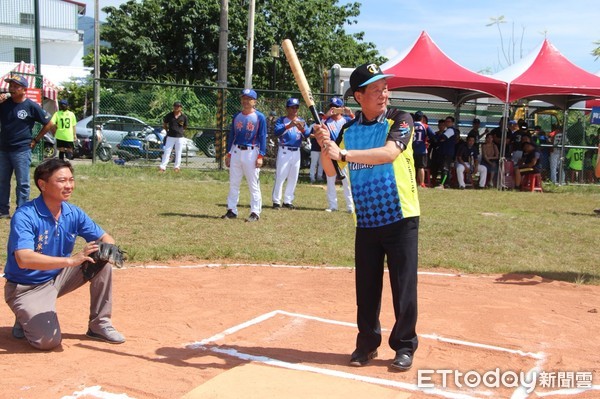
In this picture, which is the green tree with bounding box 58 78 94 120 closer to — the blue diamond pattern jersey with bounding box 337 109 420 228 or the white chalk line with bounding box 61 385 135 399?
the blue diamond pattern jersey with bounding box 337 109 420 228

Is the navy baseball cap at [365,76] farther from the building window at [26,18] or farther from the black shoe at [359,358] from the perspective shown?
the building window at [26,18]

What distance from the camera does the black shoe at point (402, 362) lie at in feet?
15.5

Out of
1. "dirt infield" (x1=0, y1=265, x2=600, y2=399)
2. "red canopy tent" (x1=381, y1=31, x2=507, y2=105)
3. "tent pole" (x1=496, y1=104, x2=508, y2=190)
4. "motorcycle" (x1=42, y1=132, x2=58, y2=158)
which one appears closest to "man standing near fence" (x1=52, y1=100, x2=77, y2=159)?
"motorcycle" (x1=42, y1=132, x2=58, y2=158)

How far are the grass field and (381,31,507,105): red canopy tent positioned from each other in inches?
134

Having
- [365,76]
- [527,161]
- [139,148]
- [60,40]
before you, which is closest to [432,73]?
[527,161]

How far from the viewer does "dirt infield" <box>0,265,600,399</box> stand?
4418 mm

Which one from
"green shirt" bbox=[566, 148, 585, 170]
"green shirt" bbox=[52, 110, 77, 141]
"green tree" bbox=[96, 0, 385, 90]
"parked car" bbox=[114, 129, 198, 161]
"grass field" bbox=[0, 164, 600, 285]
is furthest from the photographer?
"green tree" bbox=[96, 0, 385, 90]

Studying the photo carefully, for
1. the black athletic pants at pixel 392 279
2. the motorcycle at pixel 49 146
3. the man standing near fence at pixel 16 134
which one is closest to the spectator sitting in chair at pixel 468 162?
the motorcycle at pixel 49 146

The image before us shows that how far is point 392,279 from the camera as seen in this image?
4832mm

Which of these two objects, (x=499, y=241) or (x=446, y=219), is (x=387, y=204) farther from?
(x=446, y=219)

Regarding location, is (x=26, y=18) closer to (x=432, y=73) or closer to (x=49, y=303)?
(x=432, y=73)

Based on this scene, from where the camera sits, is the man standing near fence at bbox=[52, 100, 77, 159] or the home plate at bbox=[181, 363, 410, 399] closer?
the home plate at bbox=[181, 363, 410, 399]

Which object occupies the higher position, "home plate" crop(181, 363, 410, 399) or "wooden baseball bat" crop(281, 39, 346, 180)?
"wooden baseball bat" crop(281, 39, 346, 180)

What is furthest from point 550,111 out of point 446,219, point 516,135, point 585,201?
point 446,219
